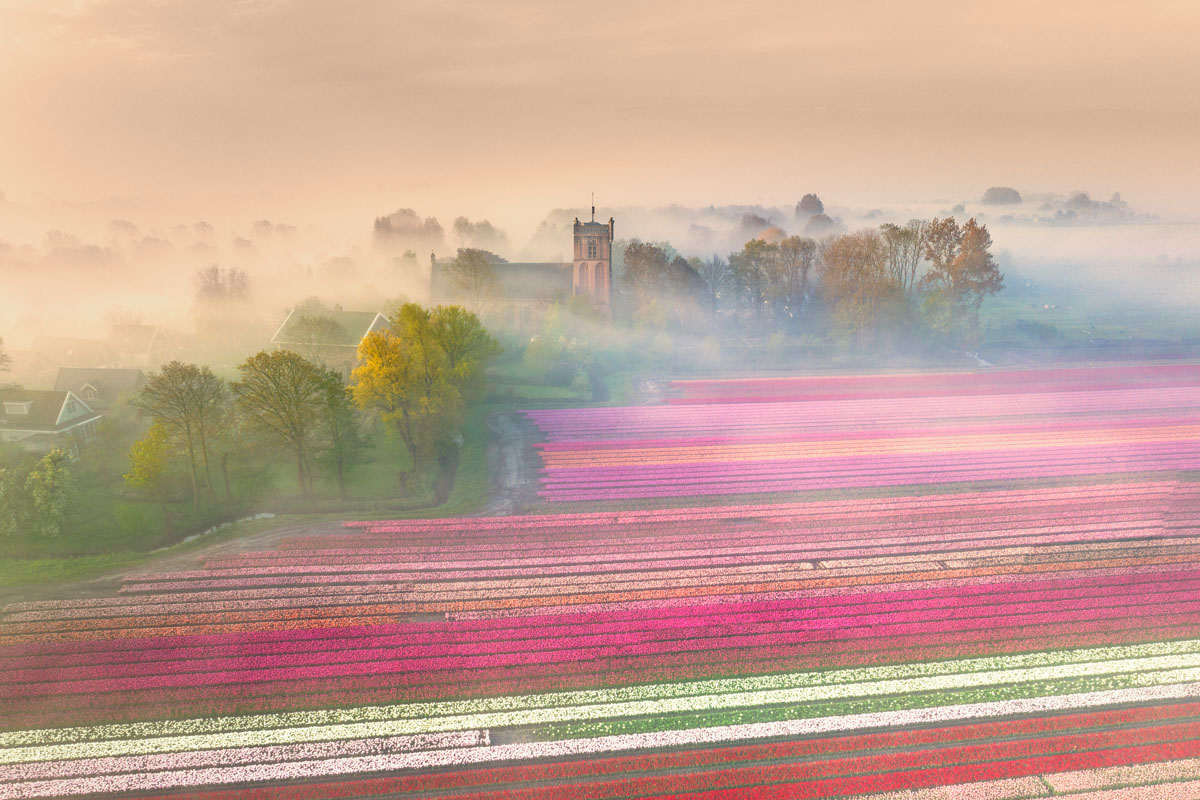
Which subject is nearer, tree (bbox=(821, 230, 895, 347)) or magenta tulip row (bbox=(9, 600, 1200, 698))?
magenta tulip row (bbox=(9, 600, 1200, 698))

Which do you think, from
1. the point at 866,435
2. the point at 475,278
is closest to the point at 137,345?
the point at 475,278

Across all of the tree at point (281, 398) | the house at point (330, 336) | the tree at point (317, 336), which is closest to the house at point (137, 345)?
the house at point (330, 336)

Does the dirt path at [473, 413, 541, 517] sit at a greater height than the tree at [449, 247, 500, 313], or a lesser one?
lesser

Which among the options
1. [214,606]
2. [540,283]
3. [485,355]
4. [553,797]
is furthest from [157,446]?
[540,283]

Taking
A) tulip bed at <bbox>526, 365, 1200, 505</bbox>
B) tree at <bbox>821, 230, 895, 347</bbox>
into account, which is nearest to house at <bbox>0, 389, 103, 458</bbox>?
tulip bed at <bbox>526, 365, 1200, 505</bbox>

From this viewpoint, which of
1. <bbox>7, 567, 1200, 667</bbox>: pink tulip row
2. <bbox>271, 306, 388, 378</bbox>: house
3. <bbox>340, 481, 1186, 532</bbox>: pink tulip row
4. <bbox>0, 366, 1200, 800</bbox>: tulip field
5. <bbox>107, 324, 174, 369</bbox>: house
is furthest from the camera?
<bbox>107, 324, 174, 369</bbox>: house

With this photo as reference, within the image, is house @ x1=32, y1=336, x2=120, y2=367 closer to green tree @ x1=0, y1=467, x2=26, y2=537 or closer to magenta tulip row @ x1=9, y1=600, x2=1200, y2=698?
green tree @ x1=0, y1=467, x2=26, y2=537

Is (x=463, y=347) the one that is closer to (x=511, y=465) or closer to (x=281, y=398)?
(x=511, y=465)
